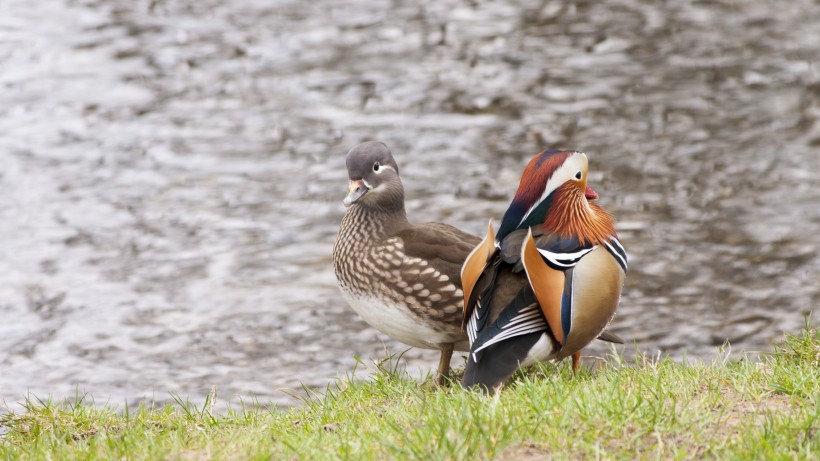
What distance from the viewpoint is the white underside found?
225 inches

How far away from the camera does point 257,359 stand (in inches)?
294

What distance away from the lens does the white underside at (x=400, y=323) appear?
5.72m

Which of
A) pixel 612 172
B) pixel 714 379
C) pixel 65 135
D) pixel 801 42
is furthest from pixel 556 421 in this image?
pixel 801 42

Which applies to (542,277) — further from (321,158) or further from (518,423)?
(321,158)

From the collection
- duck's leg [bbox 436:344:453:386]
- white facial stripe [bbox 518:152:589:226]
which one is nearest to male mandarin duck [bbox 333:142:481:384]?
duck's leg [bbox 436:344:453:386]

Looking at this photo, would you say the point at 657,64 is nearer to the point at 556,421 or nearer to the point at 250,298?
the point at 250,298

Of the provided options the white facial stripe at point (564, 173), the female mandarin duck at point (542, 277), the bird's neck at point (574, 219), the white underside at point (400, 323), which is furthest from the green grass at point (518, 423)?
the white facial stripe at point (564, 173)

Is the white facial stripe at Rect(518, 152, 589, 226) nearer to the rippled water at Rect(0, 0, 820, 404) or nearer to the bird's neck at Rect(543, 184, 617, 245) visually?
the bird's neck at Rect(543, 184, 617, 245)

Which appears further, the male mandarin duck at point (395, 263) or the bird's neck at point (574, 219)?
the male mandarin duck at point (395, 263)

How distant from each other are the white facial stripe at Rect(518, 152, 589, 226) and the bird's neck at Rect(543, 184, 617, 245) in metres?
0.03

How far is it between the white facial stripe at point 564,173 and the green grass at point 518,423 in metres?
0.81

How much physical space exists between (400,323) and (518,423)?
1618 mm

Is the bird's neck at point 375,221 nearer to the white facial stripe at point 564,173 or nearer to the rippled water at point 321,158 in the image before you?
the white facial stripe at point 564,173

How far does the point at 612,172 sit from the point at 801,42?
456 cm
